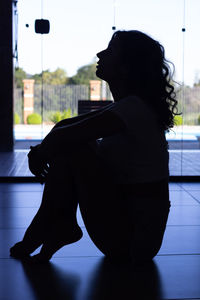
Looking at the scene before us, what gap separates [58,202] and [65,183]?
0.26 feet

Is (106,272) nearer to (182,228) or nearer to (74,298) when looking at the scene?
(74,298)


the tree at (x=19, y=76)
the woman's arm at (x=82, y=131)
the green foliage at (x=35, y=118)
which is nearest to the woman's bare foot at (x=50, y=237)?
the woman's arm at (x=82, y=131)

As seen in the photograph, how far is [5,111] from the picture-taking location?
5426 mm

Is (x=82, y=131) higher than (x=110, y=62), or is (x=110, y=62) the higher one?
(x=110, y=62)

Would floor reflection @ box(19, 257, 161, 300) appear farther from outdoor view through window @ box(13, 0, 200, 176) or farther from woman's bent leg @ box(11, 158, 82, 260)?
outdoor view through window @ box(13, 0, 200, 176)

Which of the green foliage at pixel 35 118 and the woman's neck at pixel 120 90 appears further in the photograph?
the green foliage at pixel 35 118

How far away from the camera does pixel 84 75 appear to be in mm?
4633

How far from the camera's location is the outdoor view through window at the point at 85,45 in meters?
4.48

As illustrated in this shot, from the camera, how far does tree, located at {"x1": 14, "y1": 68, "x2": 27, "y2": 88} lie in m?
4.84

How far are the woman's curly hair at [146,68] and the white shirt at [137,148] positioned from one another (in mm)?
41

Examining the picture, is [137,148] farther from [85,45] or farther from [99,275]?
[85,45]

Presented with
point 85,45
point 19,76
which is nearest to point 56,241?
point 85,45

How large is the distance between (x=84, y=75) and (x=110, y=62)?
9.83ft

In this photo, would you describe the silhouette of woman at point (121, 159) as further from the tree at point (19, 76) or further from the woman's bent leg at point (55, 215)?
the tree at point (19, 76)
